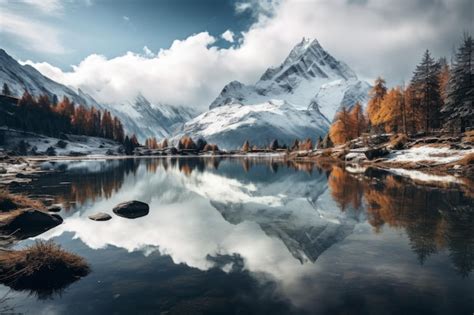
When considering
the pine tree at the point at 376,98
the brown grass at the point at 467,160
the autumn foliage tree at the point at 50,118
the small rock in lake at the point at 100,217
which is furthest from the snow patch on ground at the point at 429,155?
the autumn foliage tree at the point at 50,118

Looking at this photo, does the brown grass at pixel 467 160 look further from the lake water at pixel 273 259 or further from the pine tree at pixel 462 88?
the lake water at pixel 273 259

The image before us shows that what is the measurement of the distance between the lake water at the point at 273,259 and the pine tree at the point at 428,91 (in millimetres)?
61969

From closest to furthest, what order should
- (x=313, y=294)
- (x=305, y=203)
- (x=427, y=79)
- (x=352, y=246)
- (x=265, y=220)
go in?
(x=313, y=294) → (x=352, y=246) → (x=265, y=220) → (x=305, y=203) → (x=427, y=79)

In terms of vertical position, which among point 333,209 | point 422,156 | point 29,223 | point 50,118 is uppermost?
point 50,118

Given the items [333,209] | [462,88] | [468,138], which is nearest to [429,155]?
[468,138]

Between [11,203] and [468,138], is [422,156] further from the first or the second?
[11,203]

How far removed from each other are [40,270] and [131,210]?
45.6 feet

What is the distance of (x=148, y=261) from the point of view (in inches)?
611

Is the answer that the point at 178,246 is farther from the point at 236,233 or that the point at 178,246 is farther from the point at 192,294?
the point at 192,294

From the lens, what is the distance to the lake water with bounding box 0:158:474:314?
1101 cm

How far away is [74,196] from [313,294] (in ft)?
99.7

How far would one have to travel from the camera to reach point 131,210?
26594 mm

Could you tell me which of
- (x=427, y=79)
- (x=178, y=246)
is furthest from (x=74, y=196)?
(x=427, y=79)

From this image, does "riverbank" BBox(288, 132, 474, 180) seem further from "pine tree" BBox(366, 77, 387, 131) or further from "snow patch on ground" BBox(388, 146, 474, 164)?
"pine tree" BBox(366, 77, 387, 131)
